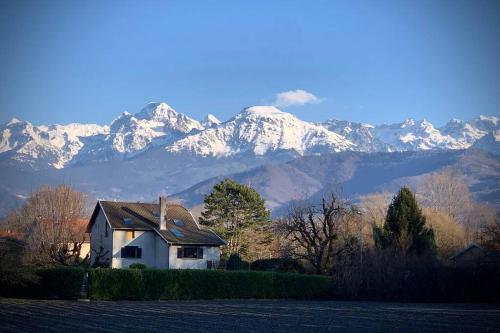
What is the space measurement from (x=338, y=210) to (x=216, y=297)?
15088 mm

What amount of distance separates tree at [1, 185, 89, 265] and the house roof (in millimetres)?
4271

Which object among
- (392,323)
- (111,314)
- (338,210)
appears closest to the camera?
(392,323)

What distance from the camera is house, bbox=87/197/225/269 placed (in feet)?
218

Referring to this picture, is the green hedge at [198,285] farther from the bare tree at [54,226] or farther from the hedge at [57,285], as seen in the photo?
the bare tree at [54,226]

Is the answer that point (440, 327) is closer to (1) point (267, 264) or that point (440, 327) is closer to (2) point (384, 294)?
(2) point (384, 294)

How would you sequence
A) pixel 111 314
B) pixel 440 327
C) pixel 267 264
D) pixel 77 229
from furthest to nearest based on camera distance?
pixel 77 229 < pixel 267 264 < pixel 111 314 < pixel 440 327

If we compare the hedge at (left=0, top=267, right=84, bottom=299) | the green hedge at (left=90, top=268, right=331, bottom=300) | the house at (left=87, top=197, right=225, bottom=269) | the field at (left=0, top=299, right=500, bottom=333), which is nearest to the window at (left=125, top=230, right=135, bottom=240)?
the house at (left=87, top=197, right=225, bottom=269)

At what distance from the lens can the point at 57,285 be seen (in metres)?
47.7

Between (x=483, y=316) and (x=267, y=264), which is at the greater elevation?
(x=267, y=264)

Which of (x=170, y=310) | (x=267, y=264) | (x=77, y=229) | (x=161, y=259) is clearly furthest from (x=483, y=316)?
(x=77, y=229)

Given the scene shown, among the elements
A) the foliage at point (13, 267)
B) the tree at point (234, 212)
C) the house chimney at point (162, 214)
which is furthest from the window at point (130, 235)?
the foliage at point (13, 267)

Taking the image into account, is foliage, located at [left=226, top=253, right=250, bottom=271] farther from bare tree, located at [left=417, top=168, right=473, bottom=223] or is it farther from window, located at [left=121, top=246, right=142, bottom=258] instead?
bare tree, located at [left=417, top=168, right=473, bottom=223]

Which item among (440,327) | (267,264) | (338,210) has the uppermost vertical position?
(338,210)

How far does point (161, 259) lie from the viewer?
67.0 m
